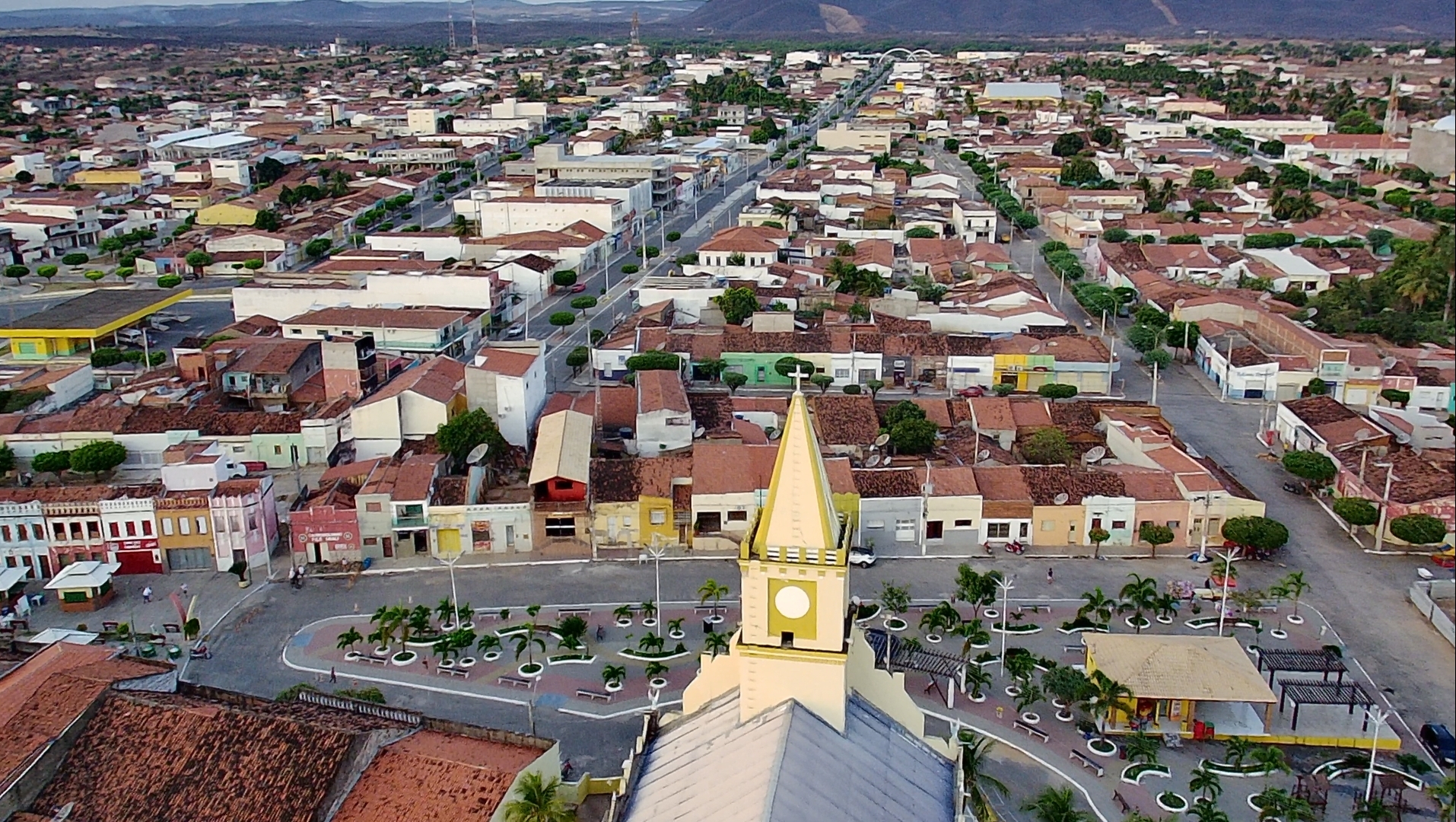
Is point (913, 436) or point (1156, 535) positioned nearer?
point (1156, 535)

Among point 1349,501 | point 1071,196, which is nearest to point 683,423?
point 1349,501

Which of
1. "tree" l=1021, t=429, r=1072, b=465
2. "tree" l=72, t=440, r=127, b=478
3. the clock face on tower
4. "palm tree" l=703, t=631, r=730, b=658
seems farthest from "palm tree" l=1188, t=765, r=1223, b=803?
"tree" l=72, t=440, r=127, b=478

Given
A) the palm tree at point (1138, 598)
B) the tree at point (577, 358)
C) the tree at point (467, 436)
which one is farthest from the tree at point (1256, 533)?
the tree at point (577, 358)

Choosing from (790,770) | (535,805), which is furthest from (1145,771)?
(535,805)

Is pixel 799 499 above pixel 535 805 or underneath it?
above

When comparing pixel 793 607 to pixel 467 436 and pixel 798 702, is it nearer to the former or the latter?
pixel 798 702

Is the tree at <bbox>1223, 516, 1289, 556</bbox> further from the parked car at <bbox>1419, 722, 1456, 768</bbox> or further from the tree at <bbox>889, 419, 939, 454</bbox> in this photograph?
the tree at <bbox>889, 419, 939, 454</bbox>

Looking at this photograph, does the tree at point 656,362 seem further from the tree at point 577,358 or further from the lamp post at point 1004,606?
the lamp post at point 1004,606

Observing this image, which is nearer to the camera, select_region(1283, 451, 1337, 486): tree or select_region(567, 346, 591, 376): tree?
select_region(1283, 451, 1337, 486): tree
